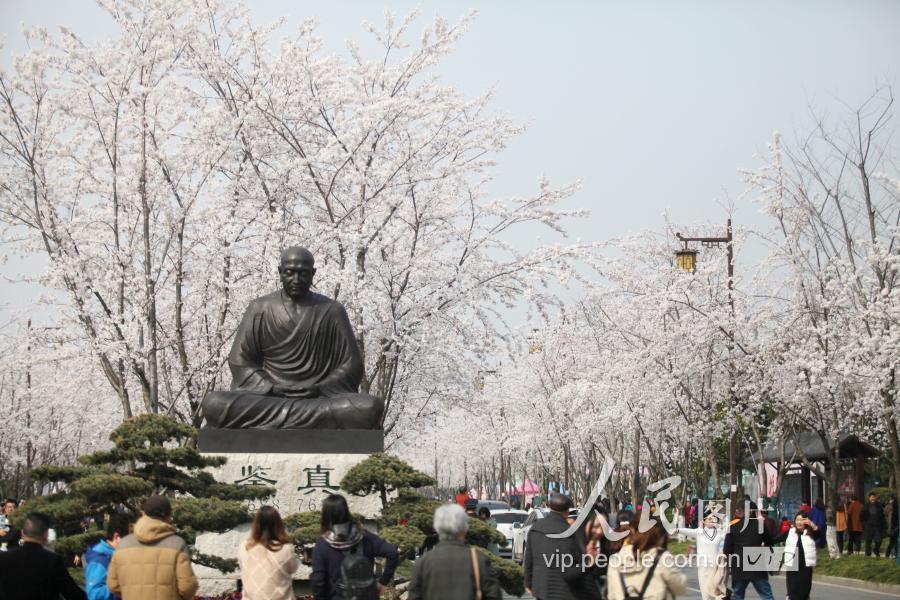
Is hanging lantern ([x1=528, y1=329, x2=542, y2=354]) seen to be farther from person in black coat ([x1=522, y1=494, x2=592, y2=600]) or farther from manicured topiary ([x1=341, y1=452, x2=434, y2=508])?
person in black coat ([x1=522, y1=494, x2=592, y2=600])

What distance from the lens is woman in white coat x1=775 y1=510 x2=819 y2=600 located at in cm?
1461

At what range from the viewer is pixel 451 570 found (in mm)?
7648

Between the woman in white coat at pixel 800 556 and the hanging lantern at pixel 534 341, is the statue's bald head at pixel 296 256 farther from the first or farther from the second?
the hanging lantern at pixel 534 341

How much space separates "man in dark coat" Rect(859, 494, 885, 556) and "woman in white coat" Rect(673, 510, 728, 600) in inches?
476

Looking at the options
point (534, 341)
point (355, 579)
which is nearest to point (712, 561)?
point (355, 579)

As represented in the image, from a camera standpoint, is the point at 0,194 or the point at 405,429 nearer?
the point at 0,194

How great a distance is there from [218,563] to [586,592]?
13.7 feet

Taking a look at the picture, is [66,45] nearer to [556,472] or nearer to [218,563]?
[218,563]

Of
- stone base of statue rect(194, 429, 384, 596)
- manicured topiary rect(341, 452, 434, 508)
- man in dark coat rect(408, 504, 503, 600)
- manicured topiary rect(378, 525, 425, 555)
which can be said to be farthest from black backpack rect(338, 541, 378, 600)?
stone base of statue rect(194, 429, 384, 596)

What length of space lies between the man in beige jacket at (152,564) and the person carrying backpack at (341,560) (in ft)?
2.78

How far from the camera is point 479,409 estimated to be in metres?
27.1

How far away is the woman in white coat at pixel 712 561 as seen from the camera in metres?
13.9

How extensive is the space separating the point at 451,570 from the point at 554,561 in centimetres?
201

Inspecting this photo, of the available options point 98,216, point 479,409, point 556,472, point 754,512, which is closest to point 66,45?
point 98,216
